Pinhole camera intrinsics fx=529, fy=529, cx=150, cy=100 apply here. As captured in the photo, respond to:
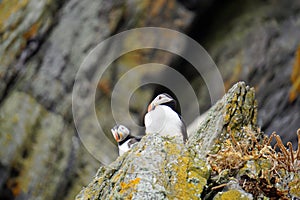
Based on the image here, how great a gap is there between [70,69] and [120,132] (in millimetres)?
1258

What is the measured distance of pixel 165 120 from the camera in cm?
637

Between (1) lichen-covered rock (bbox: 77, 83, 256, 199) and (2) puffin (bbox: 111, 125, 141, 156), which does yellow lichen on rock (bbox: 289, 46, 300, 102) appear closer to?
(2) puffin (bbox: 111, 125, 141, 156)

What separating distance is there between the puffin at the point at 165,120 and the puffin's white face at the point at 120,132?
4.56 ft

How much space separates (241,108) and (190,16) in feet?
11.9

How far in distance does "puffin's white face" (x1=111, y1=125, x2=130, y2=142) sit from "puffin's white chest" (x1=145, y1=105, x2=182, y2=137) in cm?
161

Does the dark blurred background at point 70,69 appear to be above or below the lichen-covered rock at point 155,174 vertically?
above

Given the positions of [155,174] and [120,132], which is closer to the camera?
[155,174]

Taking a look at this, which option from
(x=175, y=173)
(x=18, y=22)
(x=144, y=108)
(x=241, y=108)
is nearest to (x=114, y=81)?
(x=144, y=108)

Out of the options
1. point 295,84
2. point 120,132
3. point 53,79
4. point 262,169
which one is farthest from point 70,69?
point 262,169

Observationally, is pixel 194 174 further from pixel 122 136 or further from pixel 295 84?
pixel 295 84

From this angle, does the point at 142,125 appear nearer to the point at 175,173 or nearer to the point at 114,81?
the point at 114,81

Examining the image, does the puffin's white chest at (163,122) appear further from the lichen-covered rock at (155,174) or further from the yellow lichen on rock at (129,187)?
the yellow lichen on rock at (129,187)

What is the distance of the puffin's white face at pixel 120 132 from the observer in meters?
8.26

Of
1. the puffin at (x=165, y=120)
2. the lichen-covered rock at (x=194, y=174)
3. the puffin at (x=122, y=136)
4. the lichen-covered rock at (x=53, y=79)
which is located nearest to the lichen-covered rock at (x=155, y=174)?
the lichen-covered rock at (x=194, y=174)
